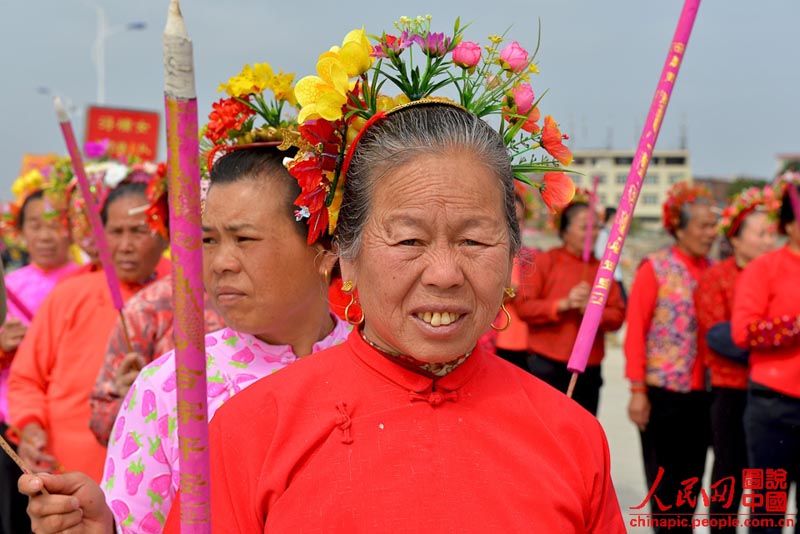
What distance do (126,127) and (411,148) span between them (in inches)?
642

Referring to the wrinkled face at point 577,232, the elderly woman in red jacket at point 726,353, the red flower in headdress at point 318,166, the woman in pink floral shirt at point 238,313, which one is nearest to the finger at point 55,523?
the woman in pink floral shirt at point 238,313

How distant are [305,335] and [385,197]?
0.85m

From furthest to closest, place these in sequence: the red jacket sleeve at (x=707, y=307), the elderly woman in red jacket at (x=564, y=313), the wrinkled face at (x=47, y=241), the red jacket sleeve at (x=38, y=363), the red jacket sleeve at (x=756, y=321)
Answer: the wrinkled face at (x=47, y=241), the elderly woman in red jacket at (x=564, y=313), the red jacket sleeve at (x=707, y=307), the red jacket sleeve at (x=756, y=321), the red jacket sleeve at (x=38, y=363)

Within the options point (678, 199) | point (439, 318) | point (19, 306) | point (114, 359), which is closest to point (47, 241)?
point (19, 306)

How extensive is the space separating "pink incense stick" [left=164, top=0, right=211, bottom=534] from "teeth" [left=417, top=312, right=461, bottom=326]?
0.56 m

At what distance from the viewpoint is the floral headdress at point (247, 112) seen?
2.55m

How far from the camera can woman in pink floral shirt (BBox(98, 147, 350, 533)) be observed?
6.96 ft

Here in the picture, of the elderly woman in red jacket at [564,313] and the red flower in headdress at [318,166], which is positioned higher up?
the red flower in headdress at [318,166]

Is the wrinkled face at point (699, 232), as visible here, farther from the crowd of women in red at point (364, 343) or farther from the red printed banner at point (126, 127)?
the red printed banner at point (126, 127)

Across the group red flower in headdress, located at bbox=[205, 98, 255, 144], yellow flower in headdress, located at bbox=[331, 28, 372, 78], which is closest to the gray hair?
yellow flower in headdress, located at bbox=[331, 28, 372, 78]

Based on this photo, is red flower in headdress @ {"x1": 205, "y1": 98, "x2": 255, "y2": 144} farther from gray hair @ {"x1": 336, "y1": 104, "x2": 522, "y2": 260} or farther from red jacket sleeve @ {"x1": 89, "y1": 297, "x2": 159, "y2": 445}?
red jacket sleeve @ {"x1": 89, "y1": 297, "x2": 159, "y2": 445}

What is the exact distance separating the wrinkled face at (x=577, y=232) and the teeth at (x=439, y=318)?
4487 mm

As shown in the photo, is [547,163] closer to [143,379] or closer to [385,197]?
[385,197]

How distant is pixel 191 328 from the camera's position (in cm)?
115
